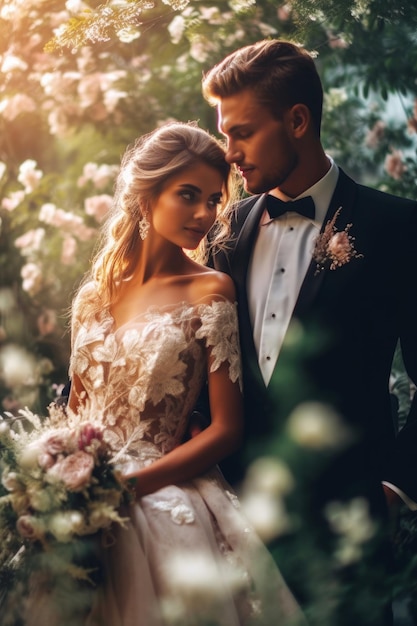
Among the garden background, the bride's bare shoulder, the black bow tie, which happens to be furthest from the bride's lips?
the garden background

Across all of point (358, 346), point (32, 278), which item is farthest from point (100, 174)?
point (358, 346)

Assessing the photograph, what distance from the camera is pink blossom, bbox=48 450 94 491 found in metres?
2.29

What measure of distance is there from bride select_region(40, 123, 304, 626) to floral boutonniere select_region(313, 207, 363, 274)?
326mm

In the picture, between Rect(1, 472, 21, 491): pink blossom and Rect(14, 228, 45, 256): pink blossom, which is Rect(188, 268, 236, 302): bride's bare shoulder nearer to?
Rect(1, 472, 21, 491): pink blossom

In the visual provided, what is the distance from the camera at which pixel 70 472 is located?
7.60 feet

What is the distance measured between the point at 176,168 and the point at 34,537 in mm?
1298

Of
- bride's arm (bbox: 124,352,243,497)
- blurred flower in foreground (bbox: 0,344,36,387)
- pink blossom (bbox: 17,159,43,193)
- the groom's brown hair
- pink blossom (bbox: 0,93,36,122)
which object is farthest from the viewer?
pink blossom (bbox: 17,159,43,193)

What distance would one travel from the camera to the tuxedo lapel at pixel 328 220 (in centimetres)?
283

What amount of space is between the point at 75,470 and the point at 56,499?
0.29ft

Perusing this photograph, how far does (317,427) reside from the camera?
2.81m

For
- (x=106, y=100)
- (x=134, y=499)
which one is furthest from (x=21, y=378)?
(x=134, y=499)

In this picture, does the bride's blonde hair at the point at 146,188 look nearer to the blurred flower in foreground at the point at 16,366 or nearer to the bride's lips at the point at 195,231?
the bride's lips at the point at 195,231

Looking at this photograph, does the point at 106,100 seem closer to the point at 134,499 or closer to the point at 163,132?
the point at 163,132

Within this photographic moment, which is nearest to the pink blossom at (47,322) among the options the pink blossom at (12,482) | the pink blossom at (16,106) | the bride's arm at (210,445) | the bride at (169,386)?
the pink blossom at (16,106)
